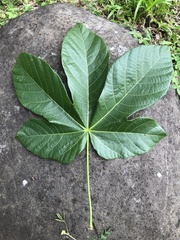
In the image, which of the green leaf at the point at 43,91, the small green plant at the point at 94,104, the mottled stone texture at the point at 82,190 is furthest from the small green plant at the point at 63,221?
the green leaf at the point at 43,91

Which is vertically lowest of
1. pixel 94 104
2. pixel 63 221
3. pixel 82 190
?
pixel 63 221

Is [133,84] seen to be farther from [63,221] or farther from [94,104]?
[63,221]

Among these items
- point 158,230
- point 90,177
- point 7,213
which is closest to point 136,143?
point 90,177

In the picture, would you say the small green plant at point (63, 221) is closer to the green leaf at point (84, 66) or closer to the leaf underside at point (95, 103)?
the leaf underside at point (95, 103)

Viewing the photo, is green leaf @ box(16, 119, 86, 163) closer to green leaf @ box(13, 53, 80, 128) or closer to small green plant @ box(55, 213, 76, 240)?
green leaf @ box(13, 53, 80, 128)

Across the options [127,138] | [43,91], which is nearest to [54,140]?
[43,91]

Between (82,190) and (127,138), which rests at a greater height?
(127,138)
